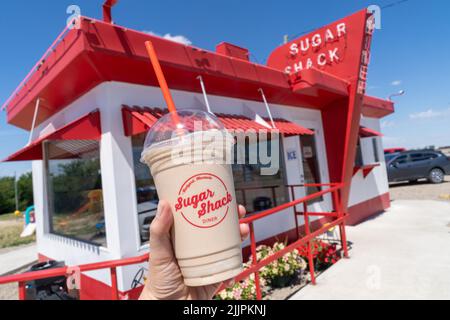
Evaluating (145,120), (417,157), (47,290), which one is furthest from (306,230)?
(417,157)

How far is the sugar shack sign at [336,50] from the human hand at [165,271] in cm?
552

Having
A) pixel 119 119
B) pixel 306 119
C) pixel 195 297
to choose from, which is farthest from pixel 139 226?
pixel 306 119

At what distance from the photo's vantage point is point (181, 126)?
129cm

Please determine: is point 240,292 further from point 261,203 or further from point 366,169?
point 366,169

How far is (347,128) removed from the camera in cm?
683

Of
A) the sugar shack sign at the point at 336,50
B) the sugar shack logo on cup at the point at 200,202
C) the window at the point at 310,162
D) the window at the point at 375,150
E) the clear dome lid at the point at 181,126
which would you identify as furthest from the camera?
the window at the point at 375,150

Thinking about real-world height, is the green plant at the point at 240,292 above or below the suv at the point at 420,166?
below

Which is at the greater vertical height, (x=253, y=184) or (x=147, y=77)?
(x=147, y=77)

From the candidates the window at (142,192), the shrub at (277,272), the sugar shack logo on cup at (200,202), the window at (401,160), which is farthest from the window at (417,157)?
the sugar shack logo on cup at (200,202)

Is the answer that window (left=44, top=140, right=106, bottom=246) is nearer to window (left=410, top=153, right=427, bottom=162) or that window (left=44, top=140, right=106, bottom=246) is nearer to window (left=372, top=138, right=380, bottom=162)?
window (left=372, top=138, right=380, bottom=162)

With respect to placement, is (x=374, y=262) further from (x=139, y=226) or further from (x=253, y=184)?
(x=139, y=226)

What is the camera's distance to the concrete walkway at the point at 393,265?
3.75 m

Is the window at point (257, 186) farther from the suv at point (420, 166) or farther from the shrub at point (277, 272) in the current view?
the suv at point (420, 166)
